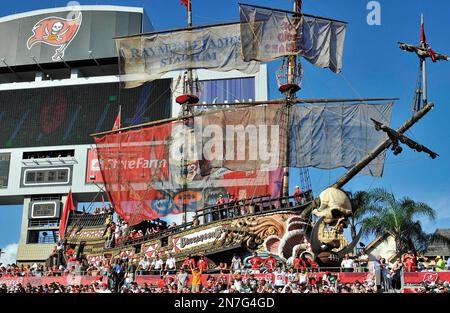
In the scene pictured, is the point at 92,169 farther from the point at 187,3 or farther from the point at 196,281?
the point at 196,281

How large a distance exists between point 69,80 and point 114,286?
42.3 meters

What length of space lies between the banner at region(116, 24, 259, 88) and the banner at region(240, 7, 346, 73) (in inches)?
89.1

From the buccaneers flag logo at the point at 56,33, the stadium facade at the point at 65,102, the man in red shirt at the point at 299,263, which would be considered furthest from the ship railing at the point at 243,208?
the buccaneers flag logo at the point at 56,33

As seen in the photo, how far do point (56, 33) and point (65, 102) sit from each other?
826cm

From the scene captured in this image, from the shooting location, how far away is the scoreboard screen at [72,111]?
54.1 meters

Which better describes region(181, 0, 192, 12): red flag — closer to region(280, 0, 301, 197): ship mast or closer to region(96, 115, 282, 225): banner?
region(280, 0, 301, 197): ship mast

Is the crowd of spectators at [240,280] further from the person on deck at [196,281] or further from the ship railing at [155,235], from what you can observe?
the ship railing at [155,235]

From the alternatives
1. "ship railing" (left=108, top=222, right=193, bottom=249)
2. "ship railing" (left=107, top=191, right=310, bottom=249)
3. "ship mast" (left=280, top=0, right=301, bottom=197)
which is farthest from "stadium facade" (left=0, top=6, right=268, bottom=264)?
"ship railing" (left=107, top=191, right=310, bottom=249)

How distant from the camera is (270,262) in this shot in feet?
79.9

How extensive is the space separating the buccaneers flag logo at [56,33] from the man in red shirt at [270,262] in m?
40.9

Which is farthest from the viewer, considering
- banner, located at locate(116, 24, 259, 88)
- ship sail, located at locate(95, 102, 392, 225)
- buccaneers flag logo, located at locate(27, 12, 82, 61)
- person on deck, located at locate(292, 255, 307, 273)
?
buccaneers flag logo, located at locate(27, 12, 82, 61)

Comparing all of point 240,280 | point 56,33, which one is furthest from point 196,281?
point 56,33

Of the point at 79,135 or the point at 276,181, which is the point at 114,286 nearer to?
the point at 276,181

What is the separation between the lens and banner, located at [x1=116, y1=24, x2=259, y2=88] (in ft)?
130
